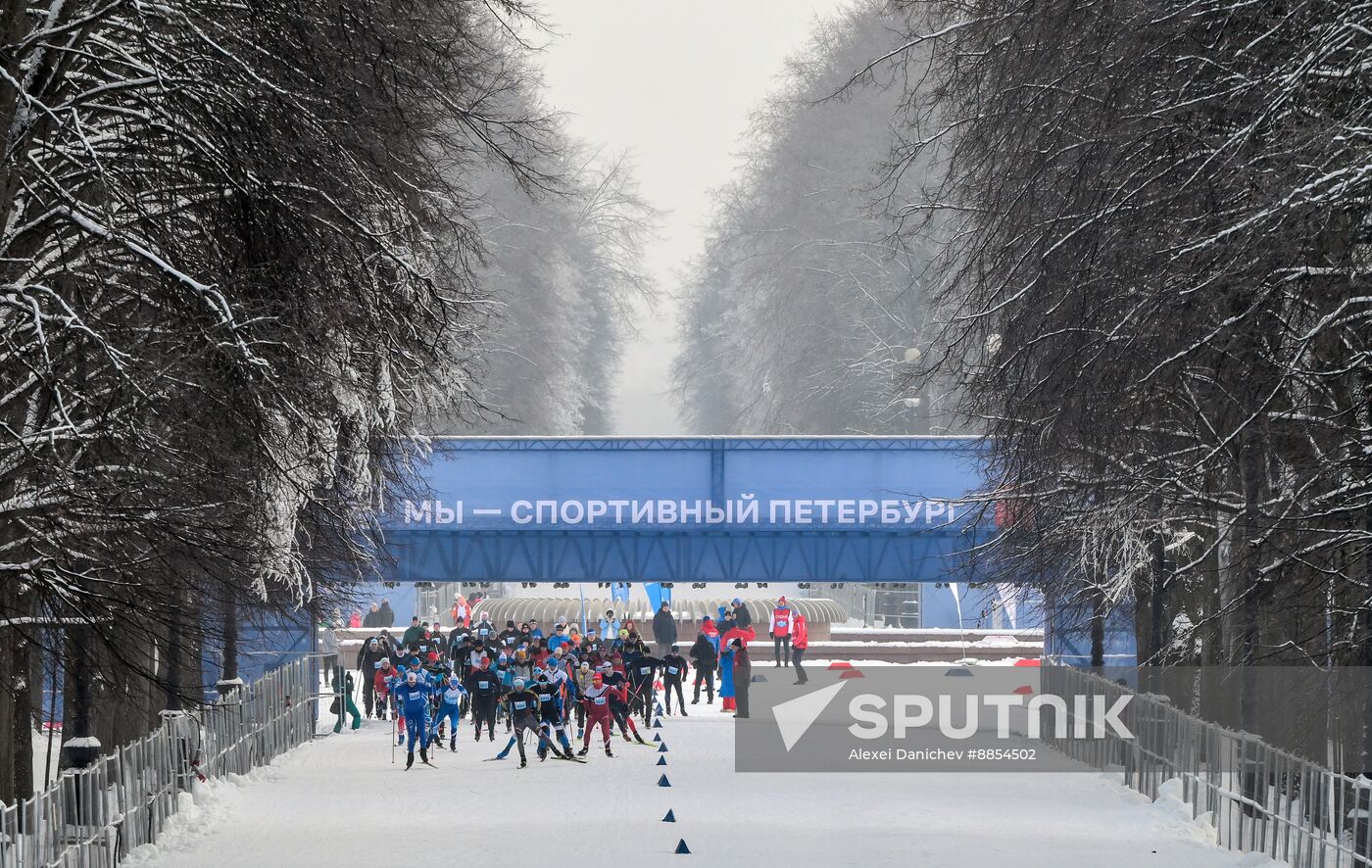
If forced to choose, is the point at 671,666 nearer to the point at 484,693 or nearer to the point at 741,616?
the point at 484,693

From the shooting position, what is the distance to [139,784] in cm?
1661

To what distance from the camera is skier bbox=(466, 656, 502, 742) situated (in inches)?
1138

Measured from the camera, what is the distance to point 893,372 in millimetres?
60312

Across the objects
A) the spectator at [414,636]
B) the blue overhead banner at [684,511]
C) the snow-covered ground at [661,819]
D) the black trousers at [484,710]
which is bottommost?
the snow-covered ground at [661,819]

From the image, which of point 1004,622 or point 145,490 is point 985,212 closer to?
point 145,490

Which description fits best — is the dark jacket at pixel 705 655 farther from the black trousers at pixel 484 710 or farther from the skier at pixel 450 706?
the skier at pixel 450 706

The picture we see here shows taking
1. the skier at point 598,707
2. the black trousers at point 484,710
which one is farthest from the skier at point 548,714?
the black trousers at point 484,710

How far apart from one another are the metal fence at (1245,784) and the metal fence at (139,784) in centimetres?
864

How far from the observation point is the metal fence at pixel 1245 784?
13453 millimetres

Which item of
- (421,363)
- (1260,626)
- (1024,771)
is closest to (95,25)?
(421,363)

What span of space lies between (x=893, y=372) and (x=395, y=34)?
48.4m

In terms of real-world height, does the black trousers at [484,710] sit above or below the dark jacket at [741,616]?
below

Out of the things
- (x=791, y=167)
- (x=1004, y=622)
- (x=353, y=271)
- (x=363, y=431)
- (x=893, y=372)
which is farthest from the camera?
(x=791, y=167)

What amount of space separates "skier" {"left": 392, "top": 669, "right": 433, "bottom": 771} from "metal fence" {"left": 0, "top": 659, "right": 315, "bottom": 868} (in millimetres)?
1946
